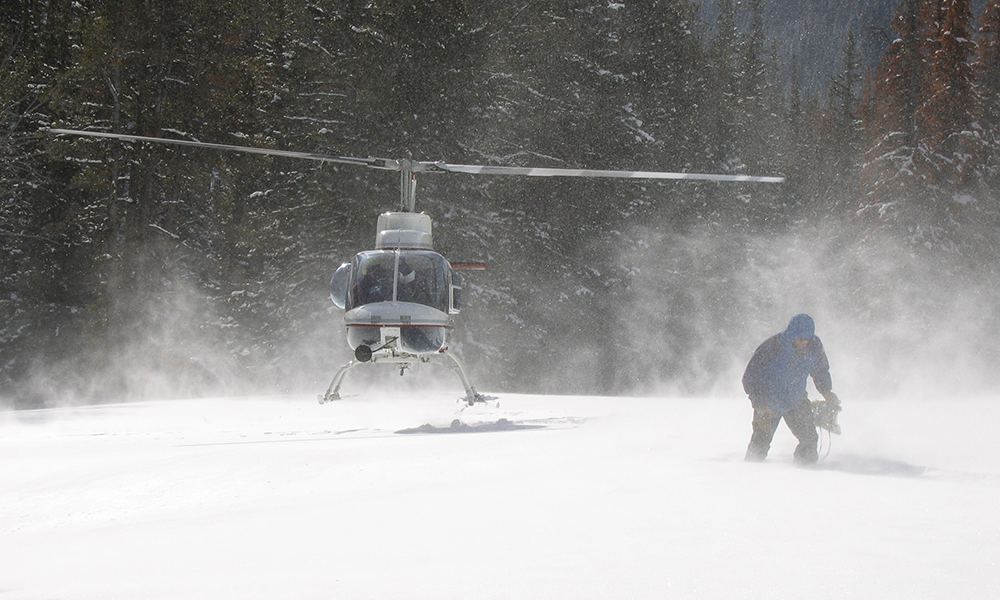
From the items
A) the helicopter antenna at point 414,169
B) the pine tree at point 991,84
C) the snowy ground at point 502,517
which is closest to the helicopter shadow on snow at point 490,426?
the snowy ground at point 502,517

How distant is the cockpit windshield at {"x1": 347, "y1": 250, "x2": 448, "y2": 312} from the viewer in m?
12.0

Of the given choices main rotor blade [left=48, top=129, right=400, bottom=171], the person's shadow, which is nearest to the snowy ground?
the person's shadow

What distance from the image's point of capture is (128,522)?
5719 mm

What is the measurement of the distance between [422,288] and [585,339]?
1635cm

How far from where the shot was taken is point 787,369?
25.5 ft

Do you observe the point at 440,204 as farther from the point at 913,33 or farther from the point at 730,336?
the point at 913,33

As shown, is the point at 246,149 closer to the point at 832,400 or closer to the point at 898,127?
the point at 832,400

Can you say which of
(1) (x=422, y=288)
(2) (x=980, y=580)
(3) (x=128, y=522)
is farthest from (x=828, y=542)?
(1) (x=422, y=288)

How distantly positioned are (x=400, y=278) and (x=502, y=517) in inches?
274

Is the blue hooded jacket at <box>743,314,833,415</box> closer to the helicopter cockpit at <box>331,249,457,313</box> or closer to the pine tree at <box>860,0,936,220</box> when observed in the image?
the helicopter cockpit at <box>331,249,457,313</box>

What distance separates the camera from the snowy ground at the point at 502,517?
4246 mm

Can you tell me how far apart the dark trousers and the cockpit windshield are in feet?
18.1

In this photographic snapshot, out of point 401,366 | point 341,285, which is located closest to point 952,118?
point 401,366

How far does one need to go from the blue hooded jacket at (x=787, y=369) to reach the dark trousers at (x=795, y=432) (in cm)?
7
